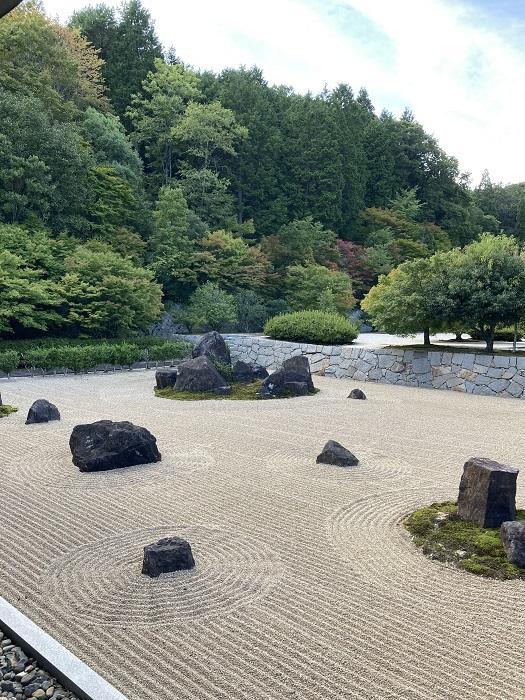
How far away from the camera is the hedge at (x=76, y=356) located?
17.4m

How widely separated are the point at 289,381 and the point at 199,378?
215 cm

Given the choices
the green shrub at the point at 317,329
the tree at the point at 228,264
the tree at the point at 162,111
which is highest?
the tree at the point at 162,111

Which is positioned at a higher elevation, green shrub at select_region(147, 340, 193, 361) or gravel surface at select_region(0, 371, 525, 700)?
green shrub at select_region(147, 340, 193, 361)

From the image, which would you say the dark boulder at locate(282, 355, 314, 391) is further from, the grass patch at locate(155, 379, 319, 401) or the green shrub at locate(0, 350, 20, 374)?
the green shrub at locate(0, 350, 20, 374)

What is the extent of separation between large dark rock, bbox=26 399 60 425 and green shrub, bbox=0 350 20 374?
22.5 feet

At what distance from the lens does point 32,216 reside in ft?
72.9

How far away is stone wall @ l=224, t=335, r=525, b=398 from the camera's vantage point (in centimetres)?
1478

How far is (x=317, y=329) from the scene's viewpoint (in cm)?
1973

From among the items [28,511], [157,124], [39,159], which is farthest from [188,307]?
[28,511]

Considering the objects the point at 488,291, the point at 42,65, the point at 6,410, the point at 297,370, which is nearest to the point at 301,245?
the point at 42,65

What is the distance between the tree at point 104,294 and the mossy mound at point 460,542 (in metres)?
15.2

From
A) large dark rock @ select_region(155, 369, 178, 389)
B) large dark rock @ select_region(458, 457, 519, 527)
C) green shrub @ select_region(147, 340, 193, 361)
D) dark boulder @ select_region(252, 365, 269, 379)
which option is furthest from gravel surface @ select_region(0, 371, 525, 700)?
green shrub @ select_region(147, 340, 193, 361)

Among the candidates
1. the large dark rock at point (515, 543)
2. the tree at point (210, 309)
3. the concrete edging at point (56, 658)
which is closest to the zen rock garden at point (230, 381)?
the tree at point (210, 309)

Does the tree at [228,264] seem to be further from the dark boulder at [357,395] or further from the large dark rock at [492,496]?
the large dark rock at [492,496]
